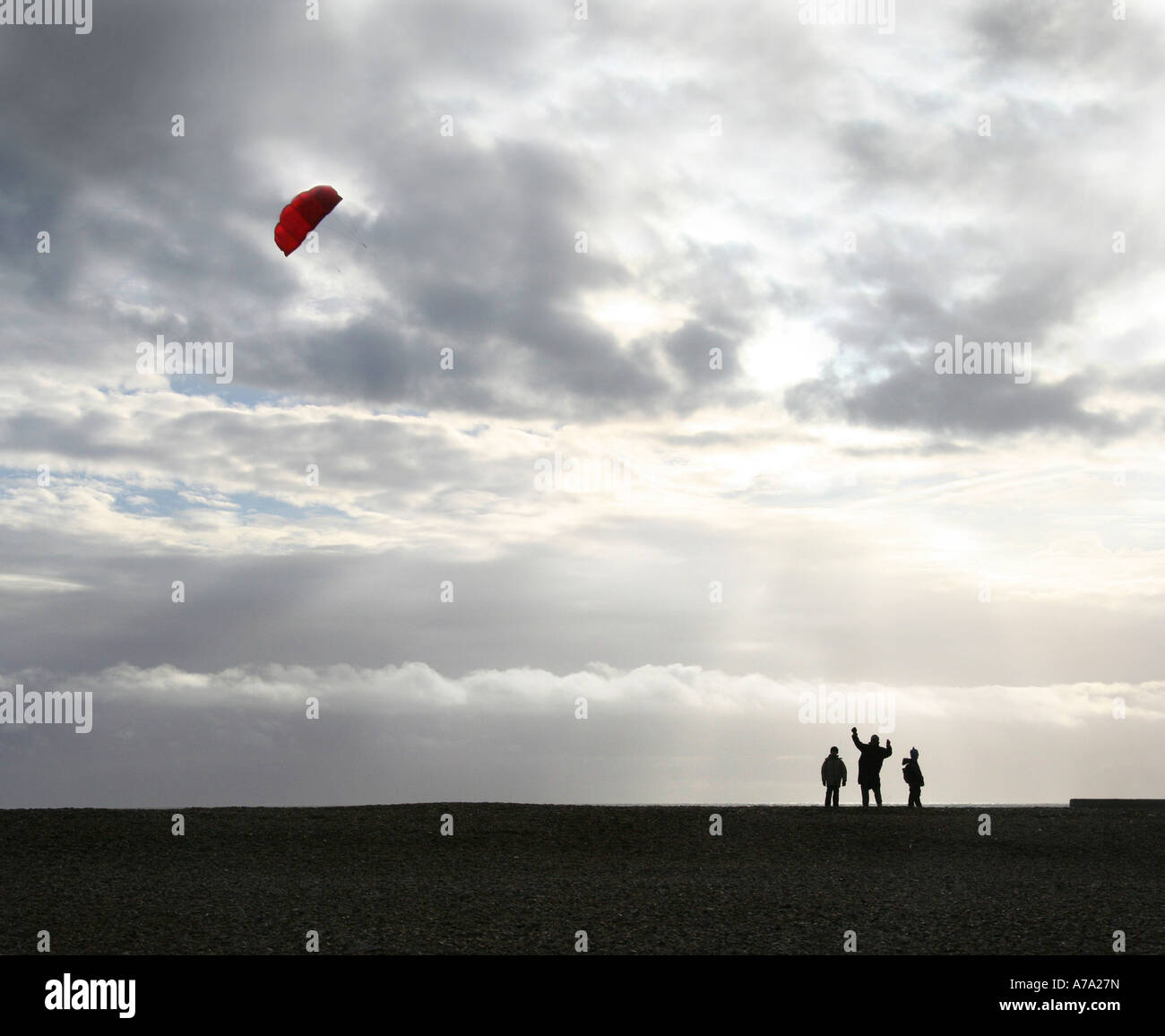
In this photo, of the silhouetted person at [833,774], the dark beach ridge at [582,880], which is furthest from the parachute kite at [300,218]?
the silhouetted person at [833,774]

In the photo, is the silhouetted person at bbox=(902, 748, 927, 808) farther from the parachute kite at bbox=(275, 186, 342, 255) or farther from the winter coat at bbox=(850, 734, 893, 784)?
the parachute kite at bbox=(275, 186, 342, 255)

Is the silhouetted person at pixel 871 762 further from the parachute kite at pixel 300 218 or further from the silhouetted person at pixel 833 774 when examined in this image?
the parachute kite at pixel 300 218

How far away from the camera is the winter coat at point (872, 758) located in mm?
30312

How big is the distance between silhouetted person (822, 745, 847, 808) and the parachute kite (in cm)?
2294

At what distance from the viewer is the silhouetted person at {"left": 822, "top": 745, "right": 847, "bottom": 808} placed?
2962 centimetres

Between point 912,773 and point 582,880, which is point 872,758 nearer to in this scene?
point 912,773

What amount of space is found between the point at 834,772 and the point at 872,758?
1.40 metres

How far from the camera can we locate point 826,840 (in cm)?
2478

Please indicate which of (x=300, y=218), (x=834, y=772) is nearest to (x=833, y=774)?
(x=834, y=772)

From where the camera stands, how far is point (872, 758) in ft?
99.7

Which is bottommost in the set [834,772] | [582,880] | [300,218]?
[582,880]
